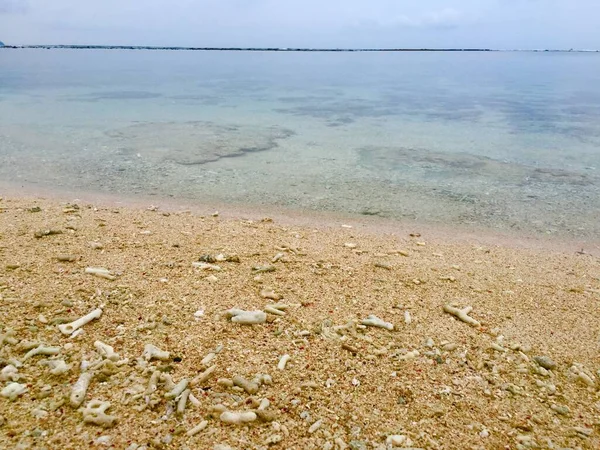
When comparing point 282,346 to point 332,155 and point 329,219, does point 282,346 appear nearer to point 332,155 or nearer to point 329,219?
point 329,219

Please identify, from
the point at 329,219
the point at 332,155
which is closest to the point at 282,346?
the point at 329,219

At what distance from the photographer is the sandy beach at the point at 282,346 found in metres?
3.22

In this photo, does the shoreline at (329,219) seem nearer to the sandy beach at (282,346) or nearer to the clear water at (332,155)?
the clear water at (332,155)

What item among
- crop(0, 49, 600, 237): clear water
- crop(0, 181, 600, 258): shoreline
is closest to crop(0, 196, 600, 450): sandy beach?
crop(0, 181, 600, 258): shoreline

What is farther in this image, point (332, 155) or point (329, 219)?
point (332, 155)

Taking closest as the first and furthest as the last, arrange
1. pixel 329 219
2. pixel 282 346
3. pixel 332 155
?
pixel 282 346, pixel 329 219, pixel 332 155

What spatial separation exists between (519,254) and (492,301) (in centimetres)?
246

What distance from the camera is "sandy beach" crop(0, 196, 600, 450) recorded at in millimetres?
3225

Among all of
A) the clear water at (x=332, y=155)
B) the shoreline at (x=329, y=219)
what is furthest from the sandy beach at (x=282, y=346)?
the clear water at (x=332, y=155)

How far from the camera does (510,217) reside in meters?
9.18

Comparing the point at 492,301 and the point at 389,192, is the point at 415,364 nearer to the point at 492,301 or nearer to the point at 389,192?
the point at 492,301

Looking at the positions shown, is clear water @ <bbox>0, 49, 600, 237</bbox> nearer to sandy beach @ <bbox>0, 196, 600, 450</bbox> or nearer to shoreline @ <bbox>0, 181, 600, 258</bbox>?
shoreline @ <bbox>0, 181, 600, 258</bbox>

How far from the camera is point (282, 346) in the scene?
13.4 ft

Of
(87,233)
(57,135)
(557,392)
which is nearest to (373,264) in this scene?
(557,392)
